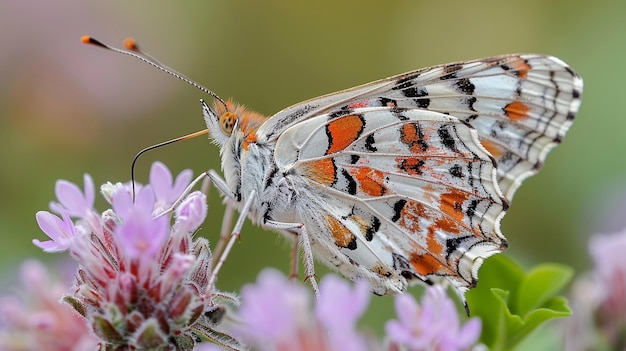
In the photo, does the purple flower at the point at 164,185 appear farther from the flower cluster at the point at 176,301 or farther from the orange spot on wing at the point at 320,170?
the orange spot on wing at the point at 320,170

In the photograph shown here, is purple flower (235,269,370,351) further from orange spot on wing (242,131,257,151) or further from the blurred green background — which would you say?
the blurred green background

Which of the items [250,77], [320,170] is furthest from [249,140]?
[250,77]

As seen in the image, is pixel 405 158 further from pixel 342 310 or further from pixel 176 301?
pixel 342 310

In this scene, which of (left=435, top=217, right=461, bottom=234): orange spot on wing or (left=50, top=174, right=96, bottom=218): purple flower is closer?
(left=50, top=174, right=96, bottom=218): purple flower

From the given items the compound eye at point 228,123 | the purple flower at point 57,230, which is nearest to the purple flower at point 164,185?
the purple flower at point 57,230

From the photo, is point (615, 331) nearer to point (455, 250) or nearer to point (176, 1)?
point (455, 250)

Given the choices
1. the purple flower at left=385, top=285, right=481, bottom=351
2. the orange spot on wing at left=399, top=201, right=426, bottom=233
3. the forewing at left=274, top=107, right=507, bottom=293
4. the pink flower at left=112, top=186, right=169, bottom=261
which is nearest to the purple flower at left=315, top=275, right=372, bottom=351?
the purple flower at left=385, top=285, right=481, bottom=351
